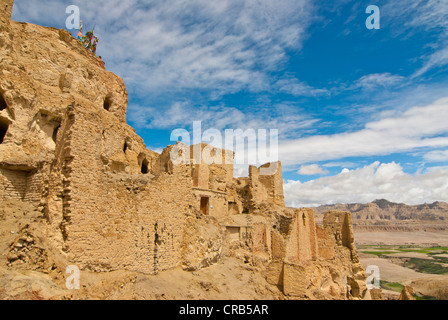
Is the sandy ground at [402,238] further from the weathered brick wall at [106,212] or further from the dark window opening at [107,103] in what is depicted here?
the weathered brick wall at [106,212]

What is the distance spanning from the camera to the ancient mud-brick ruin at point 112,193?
9297mm

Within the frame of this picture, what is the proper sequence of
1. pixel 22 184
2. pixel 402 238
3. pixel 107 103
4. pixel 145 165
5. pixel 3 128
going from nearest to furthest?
pixel 22 184 < pixel 3 128 < pixel 145 165 < pixel 107 103 < pixel 402 238

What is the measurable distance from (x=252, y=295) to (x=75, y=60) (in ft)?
67.1

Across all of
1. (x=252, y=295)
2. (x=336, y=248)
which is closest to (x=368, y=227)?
(x=336, y=248)

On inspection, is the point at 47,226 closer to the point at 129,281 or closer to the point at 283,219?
the point at 129,281

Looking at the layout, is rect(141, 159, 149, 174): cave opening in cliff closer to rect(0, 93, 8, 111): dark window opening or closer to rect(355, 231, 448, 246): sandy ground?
rect(0, 93, 8, 111): dark window opening

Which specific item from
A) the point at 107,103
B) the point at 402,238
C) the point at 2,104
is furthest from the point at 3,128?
the point at 402,238

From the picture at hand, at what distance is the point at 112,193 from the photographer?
33.3 ft

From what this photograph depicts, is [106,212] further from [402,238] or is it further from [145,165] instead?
[402,238]

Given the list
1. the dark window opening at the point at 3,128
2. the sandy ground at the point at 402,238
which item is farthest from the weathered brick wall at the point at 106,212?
the sandy ground at the point at 402,238

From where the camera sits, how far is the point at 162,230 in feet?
38.7

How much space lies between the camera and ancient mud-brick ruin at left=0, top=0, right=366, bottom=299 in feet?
30.5

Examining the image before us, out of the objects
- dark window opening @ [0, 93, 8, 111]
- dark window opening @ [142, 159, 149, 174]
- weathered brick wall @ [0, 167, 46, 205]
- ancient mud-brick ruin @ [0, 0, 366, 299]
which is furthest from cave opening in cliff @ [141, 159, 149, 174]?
weathered brick wall @ [0, 167, 46, 205]

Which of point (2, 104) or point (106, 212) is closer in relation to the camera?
point (106, 212)
